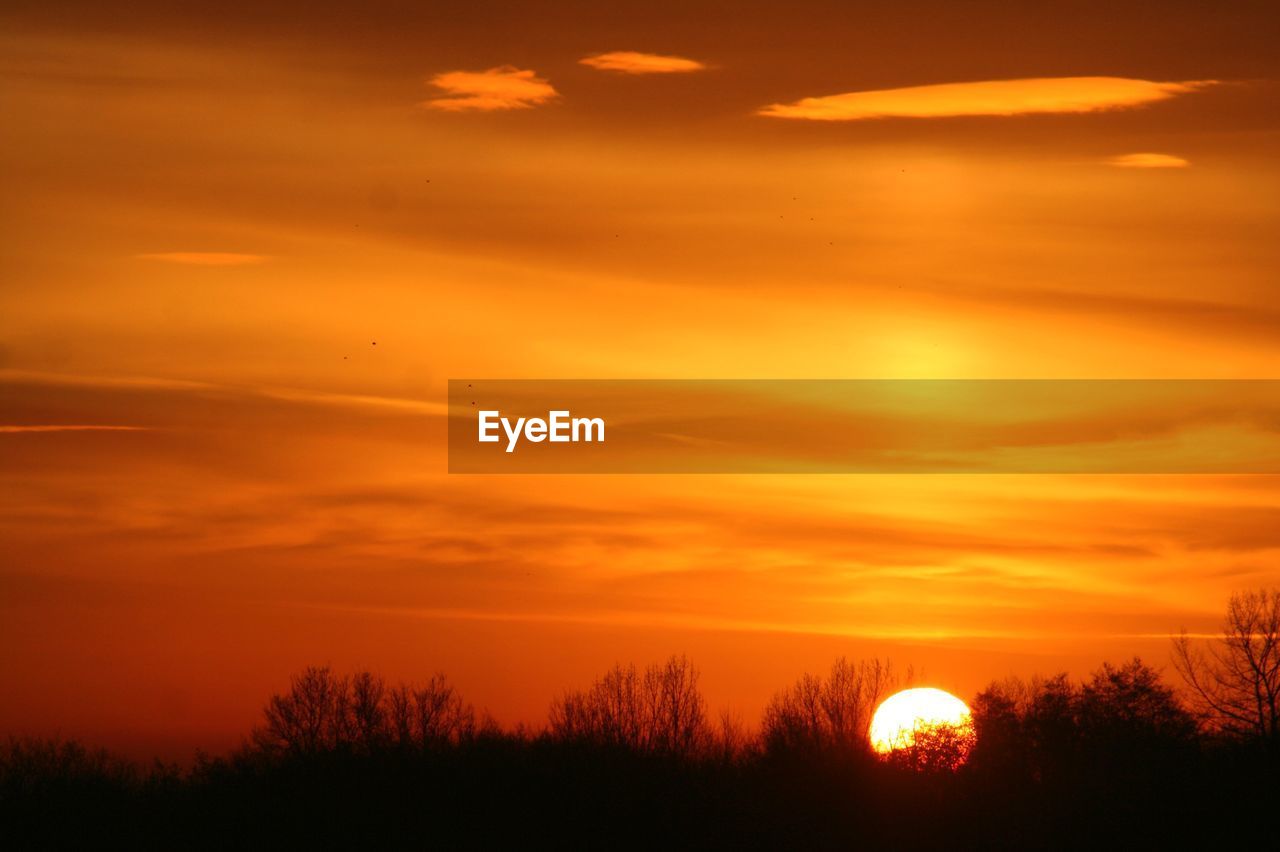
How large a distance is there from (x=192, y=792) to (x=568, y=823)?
1707 centimetres

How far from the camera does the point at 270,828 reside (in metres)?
70.1

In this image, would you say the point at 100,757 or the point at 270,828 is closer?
the point at 270,828

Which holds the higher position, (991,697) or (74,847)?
(991,697)

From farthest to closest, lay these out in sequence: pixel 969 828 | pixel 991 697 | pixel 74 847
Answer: pixel 991 697 < pixel 74 847 < pixel 969 828

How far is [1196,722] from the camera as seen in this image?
216ft

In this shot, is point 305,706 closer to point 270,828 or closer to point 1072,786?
point 270,828

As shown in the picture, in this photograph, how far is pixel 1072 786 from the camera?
65.4m

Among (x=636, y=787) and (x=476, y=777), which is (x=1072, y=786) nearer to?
(x=636, y=787)

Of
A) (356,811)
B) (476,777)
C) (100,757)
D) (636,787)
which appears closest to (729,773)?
(636,787)

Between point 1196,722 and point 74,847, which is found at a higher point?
point 1196,722

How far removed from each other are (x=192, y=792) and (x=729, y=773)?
23.8 m

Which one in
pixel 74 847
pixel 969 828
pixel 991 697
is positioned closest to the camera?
pixel 969 828

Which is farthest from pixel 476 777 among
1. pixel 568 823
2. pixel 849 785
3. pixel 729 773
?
pixel 849 785

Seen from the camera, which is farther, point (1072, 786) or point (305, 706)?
point (305, 706)
